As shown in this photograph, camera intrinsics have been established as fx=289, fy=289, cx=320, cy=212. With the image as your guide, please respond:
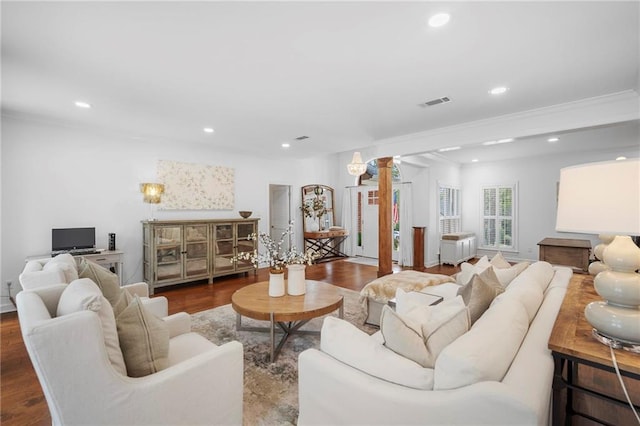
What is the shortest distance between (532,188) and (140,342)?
826 cm

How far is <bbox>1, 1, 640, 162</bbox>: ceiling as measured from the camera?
177 cm

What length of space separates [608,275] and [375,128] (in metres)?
3.37

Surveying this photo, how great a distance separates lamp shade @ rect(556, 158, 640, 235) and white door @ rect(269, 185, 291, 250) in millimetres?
5963

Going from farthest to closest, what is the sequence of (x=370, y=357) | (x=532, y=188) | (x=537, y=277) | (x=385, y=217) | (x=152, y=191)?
(x=532, y=188) → (x=385, y=217) → (x=152, y=191) → (x=537, y=277) → (x=370, y=357)

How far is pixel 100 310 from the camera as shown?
1252 millimetres

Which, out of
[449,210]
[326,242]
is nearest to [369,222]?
[326,242]

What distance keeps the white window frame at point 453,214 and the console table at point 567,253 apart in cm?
230

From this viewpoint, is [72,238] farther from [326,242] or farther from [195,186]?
[326,242]

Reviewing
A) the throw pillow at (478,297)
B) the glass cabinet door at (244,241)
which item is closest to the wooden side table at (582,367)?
the throw pillow at (478,297)

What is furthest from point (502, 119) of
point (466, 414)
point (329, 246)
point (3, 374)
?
point (3, 374)

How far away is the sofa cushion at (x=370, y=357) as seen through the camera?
1.17 m

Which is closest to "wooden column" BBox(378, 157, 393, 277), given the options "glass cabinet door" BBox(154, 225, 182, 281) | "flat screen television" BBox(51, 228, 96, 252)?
"glass cabinet door" BBox(154, 225, 182, 281)

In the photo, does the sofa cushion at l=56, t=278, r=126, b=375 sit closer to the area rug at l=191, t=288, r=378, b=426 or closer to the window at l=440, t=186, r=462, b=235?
the area rug at l=191, t=288, r=378, b=426

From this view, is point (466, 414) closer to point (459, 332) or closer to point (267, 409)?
point (459, 332)
